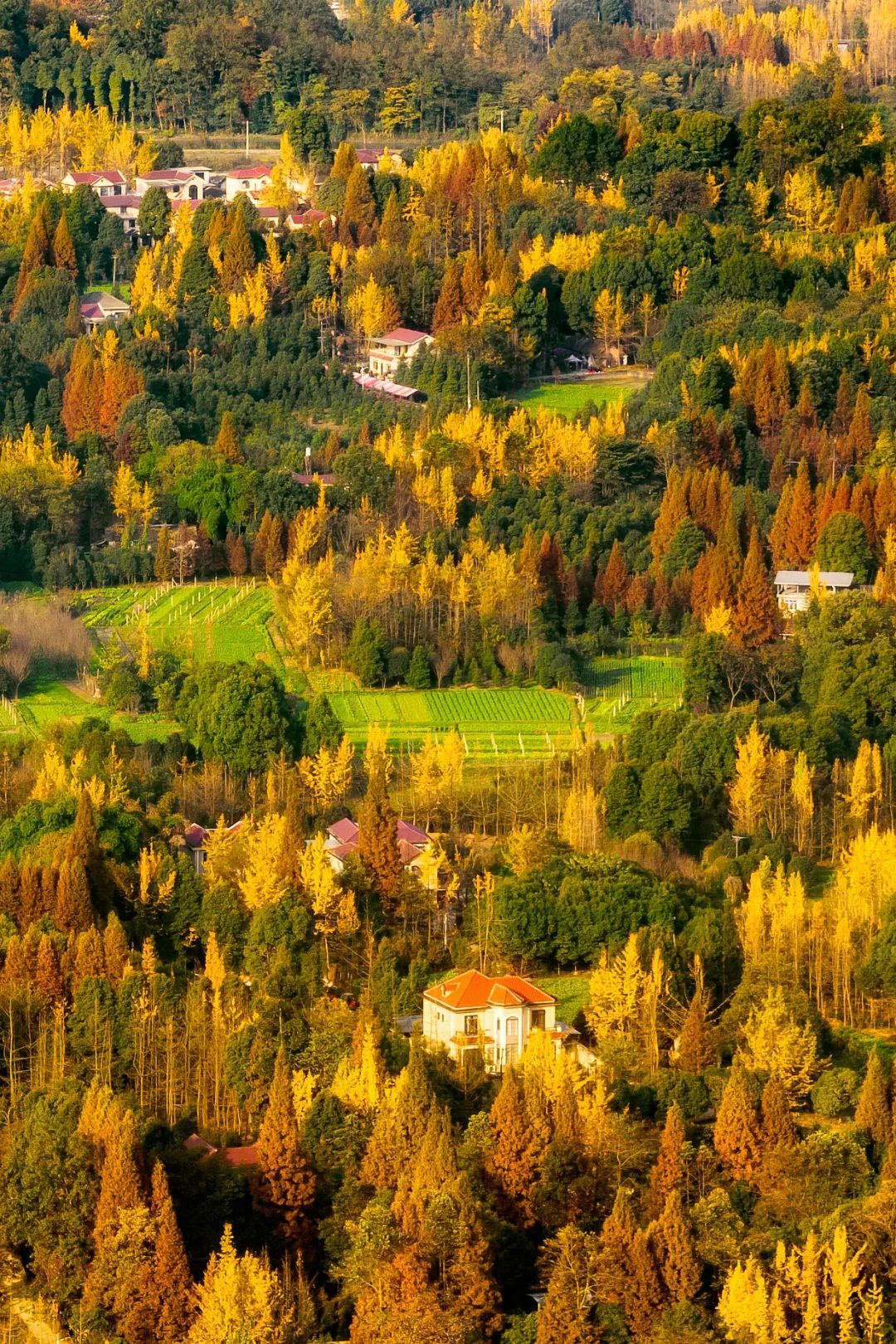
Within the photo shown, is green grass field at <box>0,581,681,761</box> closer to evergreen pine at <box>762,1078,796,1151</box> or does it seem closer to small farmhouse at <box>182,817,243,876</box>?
small farmhouse at <box>182,817,243,876</box>

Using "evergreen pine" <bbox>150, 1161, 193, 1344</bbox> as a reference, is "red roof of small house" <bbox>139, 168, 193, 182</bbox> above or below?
above

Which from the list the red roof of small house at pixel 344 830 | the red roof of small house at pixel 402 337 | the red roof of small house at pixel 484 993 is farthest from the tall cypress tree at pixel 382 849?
the red roof of small house at pixel 402 337

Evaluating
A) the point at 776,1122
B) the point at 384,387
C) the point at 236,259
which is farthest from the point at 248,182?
the point at 776,1122

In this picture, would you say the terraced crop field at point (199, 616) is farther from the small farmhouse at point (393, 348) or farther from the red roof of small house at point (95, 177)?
the red roof of small house at point (95, 177)

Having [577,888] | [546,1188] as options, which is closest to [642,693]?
[577,888]

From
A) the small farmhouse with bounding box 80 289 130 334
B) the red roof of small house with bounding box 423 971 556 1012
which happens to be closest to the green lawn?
the red roof of small house with bounding box 423 971 556 1012

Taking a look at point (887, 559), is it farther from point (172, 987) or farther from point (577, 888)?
point (172, 987)
